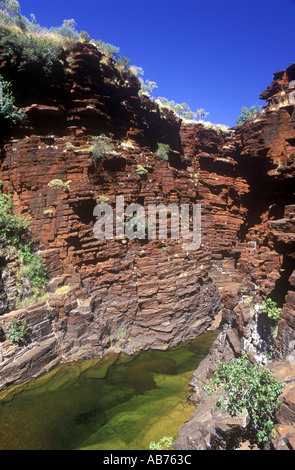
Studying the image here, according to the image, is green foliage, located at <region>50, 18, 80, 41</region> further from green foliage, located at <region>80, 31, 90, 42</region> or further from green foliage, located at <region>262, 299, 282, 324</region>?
green foliage, located at <region>262, 299, 282, 324</region>

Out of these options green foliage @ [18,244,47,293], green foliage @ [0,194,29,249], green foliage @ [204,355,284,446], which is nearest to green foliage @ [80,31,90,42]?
green foliage @ [0,194,29,249]

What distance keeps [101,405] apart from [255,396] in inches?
220

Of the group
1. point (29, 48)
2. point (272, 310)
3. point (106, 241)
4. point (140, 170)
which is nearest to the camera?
point (272, 310)

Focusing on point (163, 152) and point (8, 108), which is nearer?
point (8, 108)

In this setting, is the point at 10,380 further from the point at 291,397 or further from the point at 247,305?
the point at 247,305

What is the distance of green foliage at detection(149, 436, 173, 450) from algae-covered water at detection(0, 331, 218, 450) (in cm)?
22

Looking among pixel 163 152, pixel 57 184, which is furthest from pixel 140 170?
pixel 57 184

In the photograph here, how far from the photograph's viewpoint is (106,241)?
1396cm

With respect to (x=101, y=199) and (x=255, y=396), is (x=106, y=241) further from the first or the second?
(x=255, y=396)

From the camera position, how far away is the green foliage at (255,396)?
20.6 ft

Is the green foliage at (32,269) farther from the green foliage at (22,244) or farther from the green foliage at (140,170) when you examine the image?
the green foliage at (140,170)

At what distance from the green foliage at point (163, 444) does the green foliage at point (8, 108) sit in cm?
1518

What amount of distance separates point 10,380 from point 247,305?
36.8ft

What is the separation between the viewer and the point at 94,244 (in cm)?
1357
